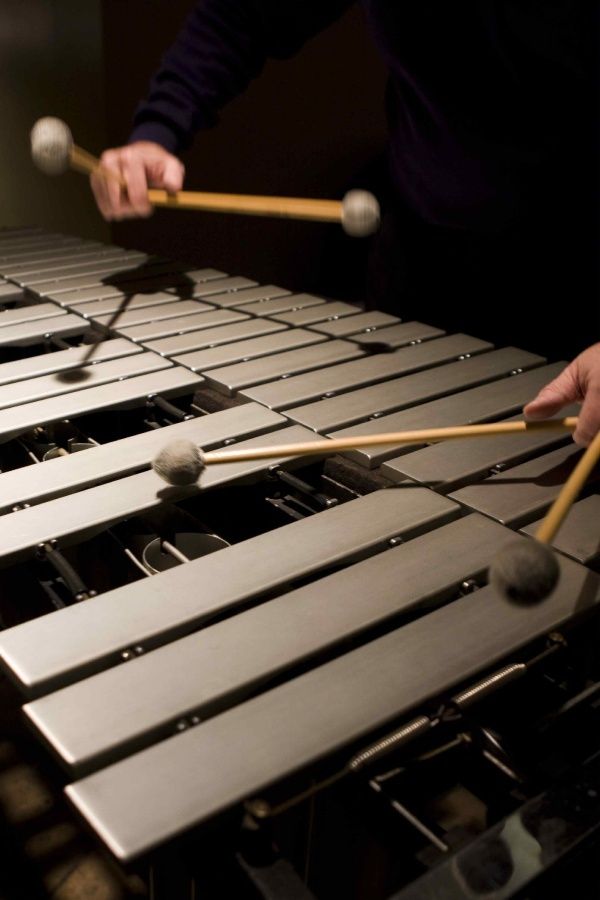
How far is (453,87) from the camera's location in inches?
91.4

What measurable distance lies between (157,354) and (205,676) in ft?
3.88

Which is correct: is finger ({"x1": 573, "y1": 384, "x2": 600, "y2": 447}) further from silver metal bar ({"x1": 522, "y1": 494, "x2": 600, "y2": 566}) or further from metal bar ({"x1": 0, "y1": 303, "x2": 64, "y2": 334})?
metal bar ({"x1": 0, "y1": 303, "x2": 64, "y2": 334})

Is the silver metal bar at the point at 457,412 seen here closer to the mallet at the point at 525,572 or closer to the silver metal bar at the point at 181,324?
the mallet at the point at 525,572

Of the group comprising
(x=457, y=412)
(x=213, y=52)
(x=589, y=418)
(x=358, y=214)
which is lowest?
(x=457, y=412)

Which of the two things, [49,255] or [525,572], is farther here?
[49,255]

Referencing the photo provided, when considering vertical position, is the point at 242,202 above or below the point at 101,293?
above

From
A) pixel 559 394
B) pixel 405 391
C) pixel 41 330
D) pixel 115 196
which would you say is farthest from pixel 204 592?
pixel 115 196

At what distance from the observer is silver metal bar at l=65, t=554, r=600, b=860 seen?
0.86 m

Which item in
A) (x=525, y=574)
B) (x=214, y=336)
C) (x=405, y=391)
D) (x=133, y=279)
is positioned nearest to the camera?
(x=525, y=574)

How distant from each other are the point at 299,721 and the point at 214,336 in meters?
1.36

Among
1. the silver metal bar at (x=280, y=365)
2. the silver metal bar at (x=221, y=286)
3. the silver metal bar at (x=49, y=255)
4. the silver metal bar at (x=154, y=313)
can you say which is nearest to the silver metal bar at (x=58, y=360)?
the silver metal bar at (x=154, y=313)

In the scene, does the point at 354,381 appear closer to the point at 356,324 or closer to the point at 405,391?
the point at 405,391

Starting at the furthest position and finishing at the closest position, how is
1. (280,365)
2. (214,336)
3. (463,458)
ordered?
(214,336) < (280,365) < (463,458)

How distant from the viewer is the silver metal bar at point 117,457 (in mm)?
1437
